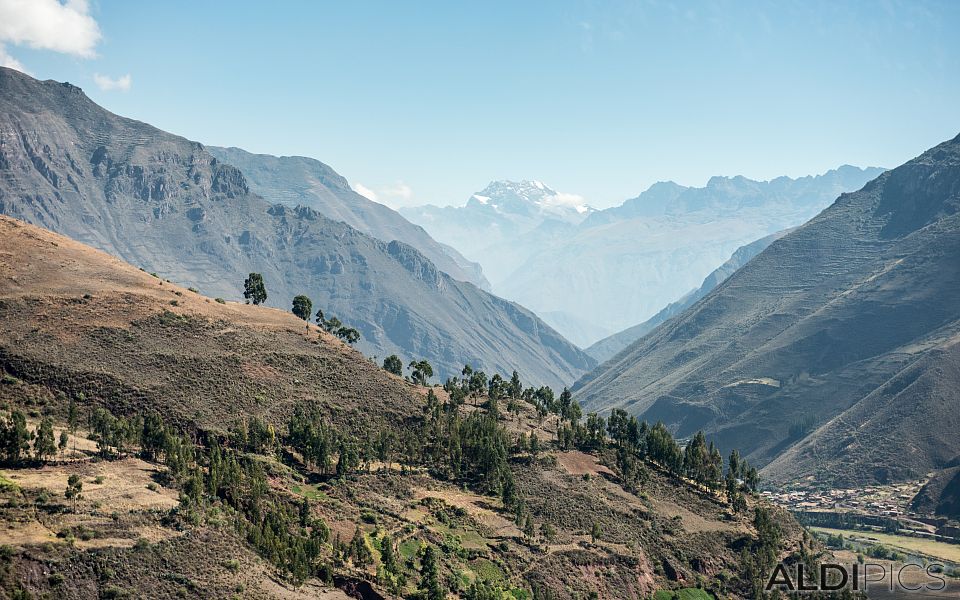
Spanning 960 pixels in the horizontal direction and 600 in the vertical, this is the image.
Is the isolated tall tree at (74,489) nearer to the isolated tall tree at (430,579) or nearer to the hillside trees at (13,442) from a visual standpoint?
the hillside trees at (13,442)

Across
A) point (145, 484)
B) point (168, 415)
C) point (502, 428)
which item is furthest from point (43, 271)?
point (502, 428)

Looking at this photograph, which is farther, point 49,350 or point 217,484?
point 49,350

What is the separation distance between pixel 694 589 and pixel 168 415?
10784cm

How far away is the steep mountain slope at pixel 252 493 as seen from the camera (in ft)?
346

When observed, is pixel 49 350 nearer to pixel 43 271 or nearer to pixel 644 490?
pixel 43 271

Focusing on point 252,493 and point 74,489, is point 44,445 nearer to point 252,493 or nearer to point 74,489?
point 74,489

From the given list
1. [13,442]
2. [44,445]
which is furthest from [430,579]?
[13,442]

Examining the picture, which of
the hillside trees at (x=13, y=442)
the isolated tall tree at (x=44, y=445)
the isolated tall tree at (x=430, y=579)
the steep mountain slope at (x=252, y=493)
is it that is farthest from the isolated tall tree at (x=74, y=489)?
the isolated tall tree at (x=430, y=579)

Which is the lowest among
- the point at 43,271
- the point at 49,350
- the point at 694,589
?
the point at 694,589

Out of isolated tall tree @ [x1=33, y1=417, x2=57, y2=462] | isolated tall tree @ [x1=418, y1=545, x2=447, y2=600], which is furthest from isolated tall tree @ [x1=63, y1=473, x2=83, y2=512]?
isolated tall tree @ [x1=418, y1=545, x2=447, y2=600]

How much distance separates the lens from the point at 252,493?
131 m

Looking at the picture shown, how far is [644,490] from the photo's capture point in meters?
194

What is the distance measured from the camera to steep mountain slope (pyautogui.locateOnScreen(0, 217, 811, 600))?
106m

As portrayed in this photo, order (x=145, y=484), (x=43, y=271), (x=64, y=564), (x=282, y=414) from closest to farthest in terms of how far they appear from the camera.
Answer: (x=64, y=564), (x=145, y=484), (x=282, y=414), (x=43, y=271)
